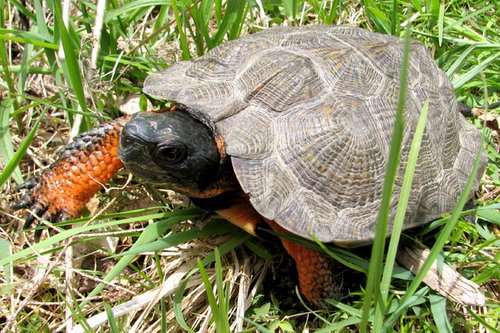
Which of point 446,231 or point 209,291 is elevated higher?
point 446,231

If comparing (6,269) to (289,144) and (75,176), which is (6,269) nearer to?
(75,176)

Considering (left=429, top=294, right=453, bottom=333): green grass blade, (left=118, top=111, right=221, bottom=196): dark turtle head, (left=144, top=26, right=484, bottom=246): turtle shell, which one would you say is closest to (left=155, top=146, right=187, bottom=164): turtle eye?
(left=118, top=111, right=221, bottom=196): dark turtle head

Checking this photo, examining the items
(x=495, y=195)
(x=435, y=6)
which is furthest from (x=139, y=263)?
(x=435, y=6)

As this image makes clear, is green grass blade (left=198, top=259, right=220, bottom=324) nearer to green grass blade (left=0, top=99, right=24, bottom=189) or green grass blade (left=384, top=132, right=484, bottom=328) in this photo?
green grass blade (left=384, top=132, right=484, bottom=328)

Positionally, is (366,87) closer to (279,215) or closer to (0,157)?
(279,215)

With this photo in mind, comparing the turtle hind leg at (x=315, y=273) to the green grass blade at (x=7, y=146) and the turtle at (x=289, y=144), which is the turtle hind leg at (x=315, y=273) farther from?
the green grass blade at (x=7, y=146)

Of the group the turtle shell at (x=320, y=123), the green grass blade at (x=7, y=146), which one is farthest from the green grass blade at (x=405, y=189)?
the green grass blade at (x=7, y=146)

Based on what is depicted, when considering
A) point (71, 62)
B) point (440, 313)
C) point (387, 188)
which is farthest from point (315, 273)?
point (71, 62)
